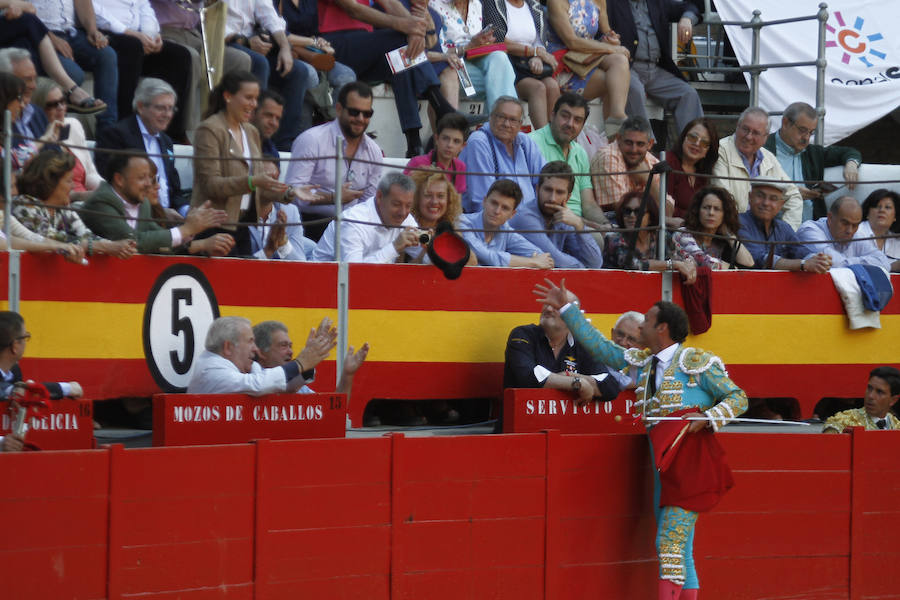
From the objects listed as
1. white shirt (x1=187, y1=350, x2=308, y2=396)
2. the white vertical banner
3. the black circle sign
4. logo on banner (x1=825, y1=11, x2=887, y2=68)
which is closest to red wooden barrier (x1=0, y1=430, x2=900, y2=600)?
white shirt (x1=187, y1=350, x2=308, y2=396)

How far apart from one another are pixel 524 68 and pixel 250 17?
7.09 ft

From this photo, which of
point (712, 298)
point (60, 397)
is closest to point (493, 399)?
point (712, 298)

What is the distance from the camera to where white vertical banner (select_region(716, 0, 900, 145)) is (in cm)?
1166

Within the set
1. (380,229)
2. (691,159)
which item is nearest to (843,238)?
(691,159)

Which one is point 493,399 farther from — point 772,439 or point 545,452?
point 772,439

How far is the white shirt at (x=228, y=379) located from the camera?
6555mm

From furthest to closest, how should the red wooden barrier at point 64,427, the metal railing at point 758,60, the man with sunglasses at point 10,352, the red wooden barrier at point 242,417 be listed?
the metal railing at point 758,60, the red wooden barrier at point 242,417, the red wooden barrier at point 64,427, the man with sunglasses at point 10,352

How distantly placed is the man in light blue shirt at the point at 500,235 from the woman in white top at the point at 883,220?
101 inches

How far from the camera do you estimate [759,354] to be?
8547 millimetres

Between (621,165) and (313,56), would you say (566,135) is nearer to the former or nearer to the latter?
(621,165)

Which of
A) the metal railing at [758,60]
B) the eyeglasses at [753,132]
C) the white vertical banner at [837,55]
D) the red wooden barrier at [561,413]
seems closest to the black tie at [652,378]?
the red wooden barrier at [561,413]

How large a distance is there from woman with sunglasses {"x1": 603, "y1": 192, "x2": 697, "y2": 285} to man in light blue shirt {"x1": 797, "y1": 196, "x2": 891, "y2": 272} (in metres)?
1.26

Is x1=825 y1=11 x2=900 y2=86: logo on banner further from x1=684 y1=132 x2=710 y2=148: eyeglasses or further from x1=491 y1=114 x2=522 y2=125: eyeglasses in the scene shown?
x1=491 y1=114 x2=522 y2=125: eyeglasses

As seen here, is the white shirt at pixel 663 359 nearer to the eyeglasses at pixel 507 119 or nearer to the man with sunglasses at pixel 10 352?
the eyeglasses at pixel 507 119
